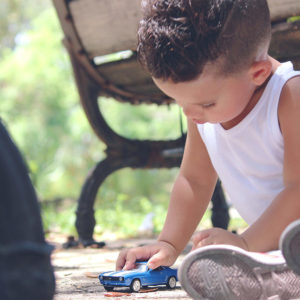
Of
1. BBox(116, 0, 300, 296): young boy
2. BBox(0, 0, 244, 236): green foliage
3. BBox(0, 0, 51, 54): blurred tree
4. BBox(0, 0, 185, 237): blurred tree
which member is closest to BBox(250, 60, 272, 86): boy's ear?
BBox(116, 0, 300, 296): young boy

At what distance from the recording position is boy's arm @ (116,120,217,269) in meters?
1.36

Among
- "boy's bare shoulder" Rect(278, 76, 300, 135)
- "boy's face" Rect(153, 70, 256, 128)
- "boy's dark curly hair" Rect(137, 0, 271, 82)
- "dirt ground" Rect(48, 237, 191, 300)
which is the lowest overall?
"dirt ground" Rect(48, 237, 191, 300)

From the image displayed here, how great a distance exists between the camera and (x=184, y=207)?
59.5 inches

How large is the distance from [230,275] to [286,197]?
0.30 meters

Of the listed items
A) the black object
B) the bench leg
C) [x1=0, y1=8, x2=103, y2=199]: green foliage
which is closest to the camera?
the black object

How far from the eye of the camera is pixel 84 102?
2.46 m

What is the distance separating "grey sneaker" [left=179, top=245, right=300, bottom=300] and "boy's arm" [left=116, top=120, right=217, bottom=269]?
0.35 meters

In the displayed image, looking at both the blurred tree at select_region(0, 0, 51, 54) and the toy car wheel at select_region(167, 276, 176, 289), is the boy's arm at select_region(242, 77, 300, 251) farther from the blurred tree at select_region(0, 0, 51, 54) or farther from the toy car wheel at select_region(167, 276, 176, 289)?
the blurred tree at select_region(0, 0, 51, 54)

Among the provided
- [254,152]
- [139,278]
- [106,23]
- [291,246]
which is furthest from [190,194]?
[106,23]

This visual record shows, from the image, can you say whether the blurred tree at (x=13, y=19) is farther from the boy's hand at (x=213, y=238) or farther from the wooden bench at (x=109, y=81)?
the boy's hand at (x=213, y=238)

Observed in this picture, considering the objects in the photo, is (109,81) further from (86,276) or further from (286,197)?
(286,197)

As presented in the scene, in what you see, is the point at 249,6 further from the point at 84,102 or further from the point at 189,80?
the point at 84,102

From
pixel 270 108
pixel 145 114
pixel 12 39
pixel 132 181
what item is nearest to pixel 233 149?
pixel 270 108

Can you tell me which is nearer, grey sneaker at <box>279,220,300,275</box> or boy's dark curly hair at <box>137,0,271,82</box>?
grey sneaker at <box>279,220,300,275</box>
